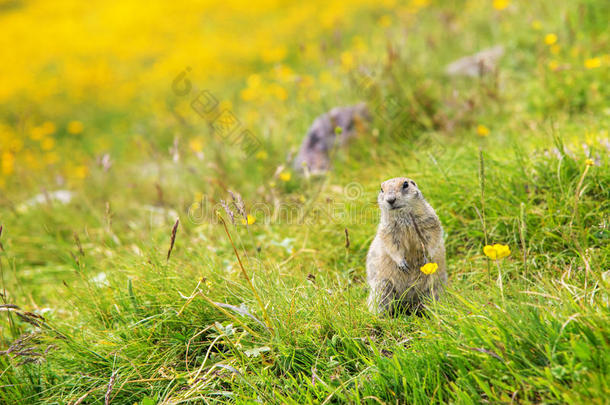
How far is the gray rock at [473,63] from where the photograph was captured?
22.2 feet

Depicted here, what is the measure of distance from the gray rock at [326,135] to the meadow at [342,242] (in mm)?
182

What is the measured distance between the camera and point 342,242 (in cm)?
430

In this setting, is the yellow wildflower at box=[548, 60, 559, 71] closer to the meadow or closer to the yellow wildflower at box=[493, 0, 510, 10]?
the meadow

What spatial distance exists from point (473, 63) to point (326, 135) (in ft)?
8.81

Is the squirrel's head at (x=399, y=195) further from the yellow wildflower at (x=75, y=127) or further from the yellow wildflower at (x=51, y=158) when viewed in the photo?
the yellow wildflower at (x=75, y=127)

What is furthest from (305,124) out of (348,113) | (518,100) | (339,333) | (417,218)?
(339,333)

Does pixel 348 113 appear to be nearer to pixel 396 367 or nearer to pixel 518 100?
pixel 518 100

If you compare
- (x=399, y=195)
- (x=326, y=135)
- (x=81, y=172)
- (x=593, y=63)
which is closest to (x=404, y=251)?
(x=399, y=195)

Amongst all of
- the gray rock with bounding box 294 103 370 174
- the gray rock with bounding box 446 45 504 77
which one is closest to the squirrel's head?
the gray rock with bounding box 294 103 370 174

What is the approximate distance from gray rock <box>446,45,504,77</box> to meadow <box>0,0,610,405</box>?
0.56 ft

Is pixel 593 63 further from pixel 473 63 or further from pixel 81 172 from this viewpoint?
pixel 81 172

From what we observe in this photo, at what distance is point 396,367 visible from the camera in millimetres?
2338

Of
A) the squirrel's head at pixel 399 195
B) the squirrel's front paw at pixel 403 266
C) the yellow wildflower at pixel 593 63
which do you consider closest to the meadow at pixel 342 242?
the yellow wildflower at pixel 593 63

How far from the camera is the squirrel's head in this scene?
3064mm
